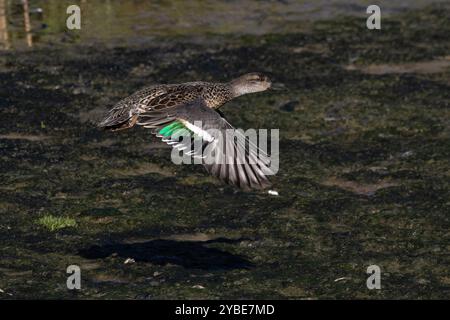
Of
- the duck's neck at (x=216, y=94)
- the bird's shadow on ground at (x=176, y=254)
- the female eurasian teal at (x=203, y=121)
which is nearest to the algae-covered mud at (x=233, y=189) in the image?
the bird's shadow on ground at (x=176, y=254)

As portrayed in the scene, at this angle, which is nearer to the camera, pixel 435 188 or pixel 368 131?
pixel 435 188

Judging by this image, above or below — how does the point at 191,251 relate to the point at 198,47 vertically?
below

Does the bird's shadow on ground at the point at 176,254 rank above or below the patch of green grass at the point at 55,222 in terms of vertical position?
below

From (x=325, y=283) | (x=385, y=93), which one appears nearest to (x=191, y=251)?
(x=325, y=283)

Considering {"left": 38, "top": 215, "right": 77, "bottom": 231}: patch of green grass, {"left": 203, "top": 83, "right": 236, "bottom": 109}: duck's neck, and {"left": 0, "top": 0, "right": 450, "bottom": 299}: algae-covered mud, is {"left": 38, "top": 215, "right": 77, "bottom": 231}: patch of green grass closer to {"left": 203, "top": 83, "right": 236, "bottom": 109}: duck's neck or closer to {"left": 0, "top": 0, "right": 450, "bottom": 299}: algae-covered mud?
{"left": 0, "top": 0, "right": 450, "bottom": 299}: algae-covered mud

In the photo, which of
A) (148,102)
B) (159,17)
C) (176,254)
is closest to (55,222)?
(176,254)

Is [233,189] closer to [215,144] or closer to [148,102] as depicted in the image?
[148,102]

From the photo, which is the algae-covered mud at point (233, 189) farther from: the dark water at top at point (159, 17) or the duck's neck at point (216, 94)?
the duck's neck at point (216, 94)

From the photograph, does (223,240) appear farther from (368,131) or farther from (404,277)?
(368,131)
